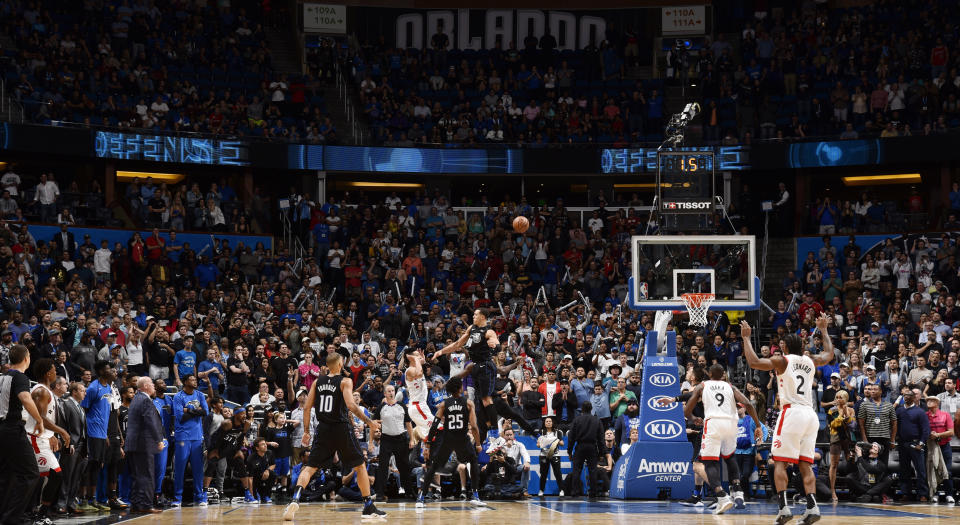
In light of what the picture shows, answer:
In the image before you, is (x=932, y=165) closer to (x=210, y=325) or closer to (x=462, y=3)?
(x=462, y=3)

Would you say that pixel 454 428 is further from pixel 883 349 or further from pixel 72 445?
pixel 883 349

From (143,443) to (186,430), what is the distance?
1.64m

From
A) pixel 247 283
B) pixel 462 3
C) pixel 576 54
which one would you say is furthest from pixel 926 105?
pixel 247 283

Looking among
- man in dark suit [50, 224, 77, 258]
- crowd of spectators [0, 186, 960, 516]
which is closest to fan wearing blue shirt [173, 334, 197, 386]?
crowd of spectators [0, 186, 960, 516]

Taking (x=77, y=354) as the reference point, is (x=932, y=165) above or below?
above

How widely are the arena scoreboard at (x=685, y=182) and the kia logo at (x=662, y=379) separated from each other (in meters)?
6.29

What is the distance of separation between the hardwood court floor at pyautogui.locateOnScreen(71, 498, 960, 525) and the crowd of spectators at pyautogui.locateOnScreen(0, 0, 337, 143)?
1840 centimetres

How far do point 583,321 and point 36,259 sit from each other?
1328cm

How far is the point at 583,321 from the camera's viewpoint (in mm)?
28672

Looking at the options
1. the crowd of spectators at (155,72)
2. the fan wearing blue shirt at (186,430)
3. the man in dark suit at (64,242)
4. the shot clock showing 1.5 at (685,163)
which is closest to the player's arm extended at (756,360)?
the fan wearing blue shirt at (186,430)

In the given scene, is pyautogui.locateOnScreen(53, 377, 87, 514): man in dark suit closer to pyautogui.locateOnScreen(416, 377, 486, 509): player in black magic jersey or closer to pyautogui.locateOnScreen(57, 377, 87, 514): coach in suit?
pyautogui.locateOnScreen(57, 377, 87, 514): coach in suit

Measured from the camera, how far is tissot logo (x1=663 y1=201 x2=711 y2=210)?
26.1m

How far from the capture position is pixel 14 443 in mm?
12602

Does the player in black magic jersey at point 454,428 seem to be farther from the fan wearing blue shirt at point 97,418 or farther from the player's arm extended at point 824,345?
the player's arm extended at point 824,345
